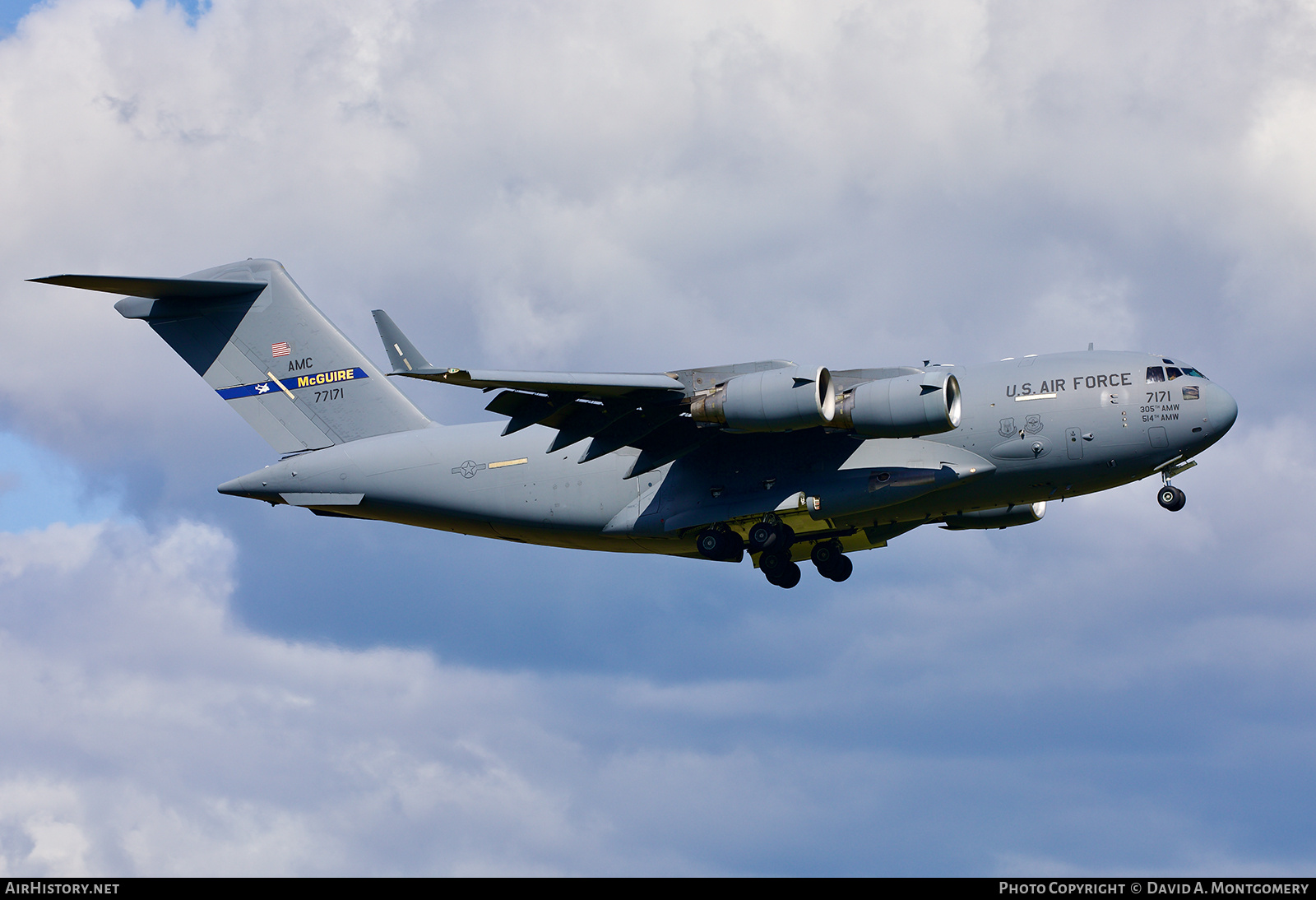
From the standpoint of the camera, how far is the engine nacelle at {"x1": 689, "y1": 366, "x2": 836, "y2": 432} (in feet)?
59.4

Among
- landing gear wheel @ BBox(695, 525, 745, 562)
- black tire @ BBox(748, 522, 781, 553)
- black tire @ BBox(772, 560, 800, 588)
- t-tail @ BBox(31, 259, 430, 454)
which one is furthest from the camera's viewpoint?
t-tail @ BBox(31, 259, 430, 454)

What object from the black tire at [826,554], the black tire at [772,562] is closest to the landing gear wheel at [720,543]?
the black tire at [772,562]

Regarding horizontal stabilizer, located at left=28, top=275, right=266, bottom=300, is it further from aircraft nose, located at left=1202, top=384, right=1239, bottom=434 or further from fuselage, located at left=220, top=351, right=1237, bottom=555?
aircraft nose, located at left=1202, top=384, right=1239, bottom=434

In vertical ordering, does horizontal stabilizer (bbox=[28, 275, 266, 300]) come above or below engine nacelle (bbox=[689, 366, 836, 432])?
above

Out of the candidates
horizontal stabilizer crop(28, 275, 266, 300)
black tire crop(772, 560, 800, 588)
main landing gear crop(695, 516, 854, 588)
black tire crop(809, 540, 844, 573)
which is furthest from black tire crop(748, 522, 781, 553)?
horizontal stabilizer crop(28, 275, 266, 300)

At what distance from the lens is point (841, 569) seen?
2212 cm

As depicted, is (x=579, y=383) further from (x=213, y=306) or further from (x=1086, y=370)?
(x=213, y=306)

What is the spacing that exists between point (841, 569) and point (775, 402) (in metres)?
4.83

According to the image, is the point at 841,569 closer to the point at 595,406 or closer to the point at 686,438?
the point at 686,438

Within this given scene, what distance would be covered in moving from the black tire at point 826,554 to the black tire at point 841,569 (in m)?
0.05

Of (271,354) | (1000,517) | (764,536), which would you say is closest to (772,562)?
(764,536)

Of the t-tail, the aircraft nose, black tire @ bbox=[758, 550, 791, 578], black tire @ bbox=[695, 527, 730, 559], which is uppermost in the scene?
the t-tail

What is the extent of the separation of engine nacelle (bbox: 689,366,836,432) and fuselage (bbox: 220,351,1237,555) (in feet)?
5.32
